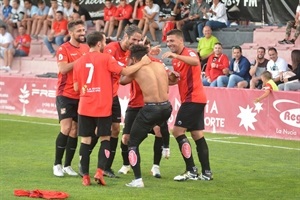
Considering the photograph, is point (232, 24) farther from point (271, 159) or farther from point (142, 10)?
point (271, 159)

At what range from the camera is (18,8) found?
103ft

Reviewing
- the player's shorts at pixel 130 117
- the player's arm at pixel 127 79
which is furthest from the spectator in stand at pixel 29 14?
the player's arm at pixel 127 79

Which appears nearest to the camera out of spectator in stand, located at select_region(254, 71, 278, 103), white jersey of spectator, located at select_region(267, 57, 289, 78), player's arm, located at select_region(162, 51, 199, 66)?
player's arm, located at select_region(162, 51, 199, 66)

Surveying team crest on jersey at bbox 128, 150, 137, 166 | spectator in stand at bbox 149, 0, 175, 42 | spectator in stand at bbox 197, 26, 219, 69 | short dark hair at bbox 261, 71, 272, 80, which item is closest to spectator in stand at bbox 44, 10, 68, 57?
spectator in stand at bbox 149, 0, 175, 42

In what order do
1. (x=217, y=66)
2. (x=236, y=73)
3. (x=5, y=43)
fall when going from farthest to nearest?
1. (x=5, y=43)
2. (x=217, y=66)
3. (x=236, y=73)

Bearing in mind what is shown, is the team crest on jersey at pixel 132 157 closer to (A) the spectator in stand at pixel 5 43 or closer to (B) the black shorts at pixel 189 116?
(B) the black shorts at pixel 189 116

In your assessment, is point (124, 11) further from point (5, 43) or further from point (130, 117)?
point (130, 117)

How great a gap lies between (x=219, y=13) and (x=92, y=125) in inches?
508

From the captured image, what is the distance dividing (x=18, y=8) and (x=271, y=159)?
1745 cm

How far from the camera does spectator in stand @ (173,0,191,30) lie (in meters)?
25.6

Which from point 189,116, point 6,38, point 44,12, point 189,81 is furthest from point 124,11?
point 189,116

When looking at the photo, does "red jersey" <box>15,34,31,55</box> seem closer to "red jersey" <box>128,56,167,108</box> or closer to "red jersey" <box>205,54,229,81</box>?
"red jersey" <box>205,54,229,81</box>

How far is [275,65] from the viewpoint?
21.1 meters

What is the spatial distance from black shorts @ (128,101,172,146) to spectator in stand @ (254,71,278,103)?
712 centimetres
